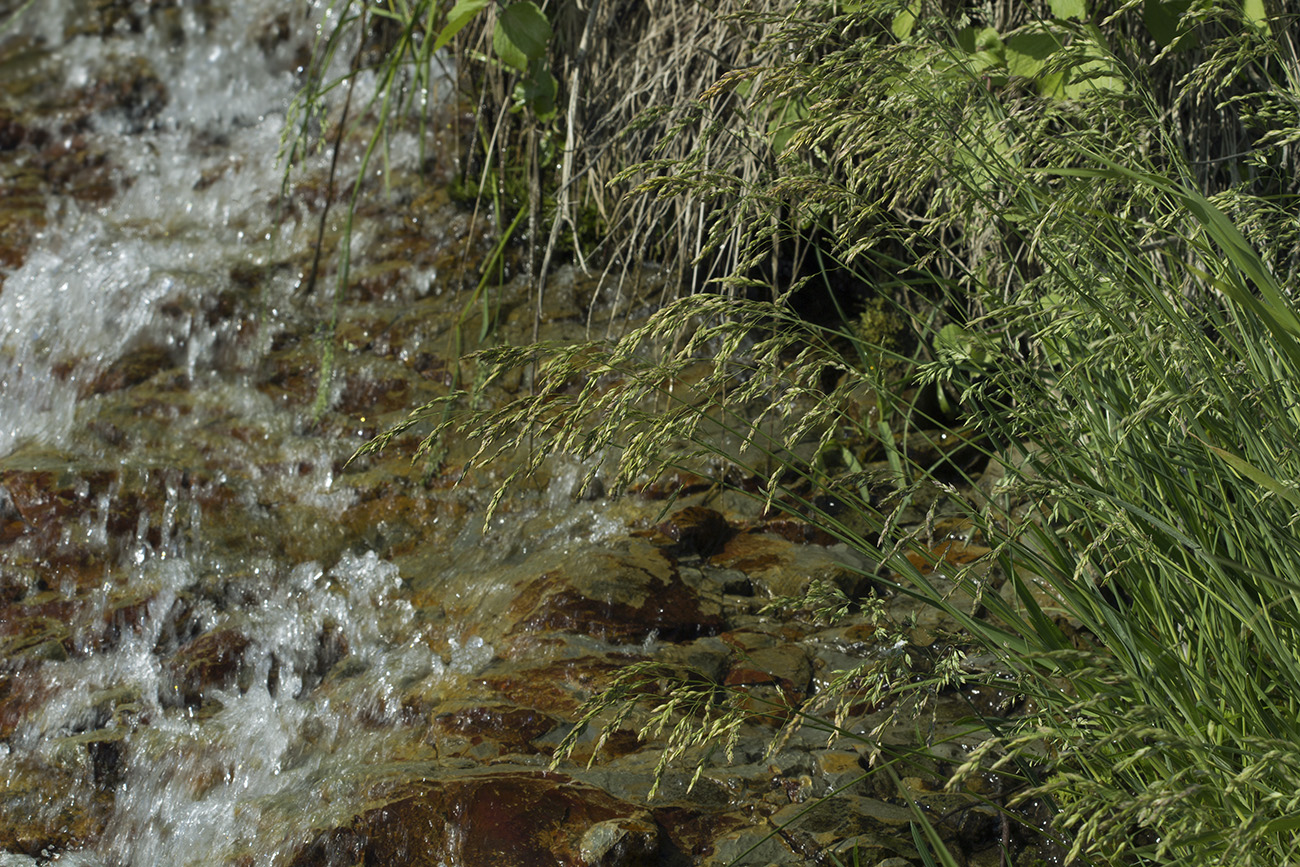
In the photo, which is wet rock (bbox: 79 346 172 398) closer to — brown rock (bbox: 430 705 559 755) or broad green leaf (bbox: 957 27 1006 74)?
brown rock (bbox: 430 705 559 755)

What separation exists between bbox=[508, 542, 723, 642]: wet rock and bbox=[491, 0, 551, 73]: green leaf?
5.27 ft

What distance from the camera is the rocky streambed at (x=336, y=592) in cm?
188

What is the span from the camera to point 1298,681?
47.1 inches

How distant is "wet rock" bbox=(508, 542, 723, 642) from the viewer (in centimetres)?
250

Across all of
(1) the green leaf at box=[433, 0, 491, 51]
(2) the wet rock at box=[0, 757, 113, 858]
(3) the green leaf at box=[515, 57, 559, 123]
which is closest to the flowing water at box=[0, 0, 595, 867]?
(2) the wet rock at box=[0, 757, 113, 858]

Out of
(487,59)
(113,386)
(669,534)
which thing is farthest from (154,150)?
(669,534)

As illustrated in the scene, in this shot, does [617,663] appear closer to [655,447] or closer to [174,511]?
[655,447]

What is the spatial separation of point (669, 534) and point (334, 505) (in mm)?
1221

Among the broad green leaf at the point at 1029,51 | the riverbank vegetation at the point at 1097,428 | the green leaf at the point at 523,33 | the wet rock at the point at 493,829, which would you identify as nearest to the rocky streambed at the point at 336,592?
the wet rock at the point at 493,829

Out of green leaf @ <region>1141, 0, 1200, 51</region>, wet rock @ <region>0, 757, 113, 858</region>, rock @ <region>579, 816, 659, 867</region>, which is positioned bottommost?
wet rock @ <region>0, 757, 113, 858</region>

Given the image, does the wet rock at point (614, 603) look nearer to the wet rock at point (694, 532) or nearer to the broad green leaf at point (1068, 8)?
the wet rock at point (694, 532)

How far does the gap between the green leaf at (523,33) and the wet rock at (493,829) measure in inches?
86.9

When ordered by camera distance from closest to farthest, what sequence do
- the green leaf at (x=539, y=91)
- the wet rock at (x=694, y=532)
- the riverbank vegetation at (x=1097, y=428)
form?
the riverbank vegetation at (x=1097, y=428), the wet rock at (x=694, y=532), the green leaf at (x=539, y=91)

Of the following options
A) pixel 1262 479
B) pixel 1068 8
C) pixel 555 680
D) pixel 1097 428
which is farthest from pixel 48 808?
pixel 1068 8
